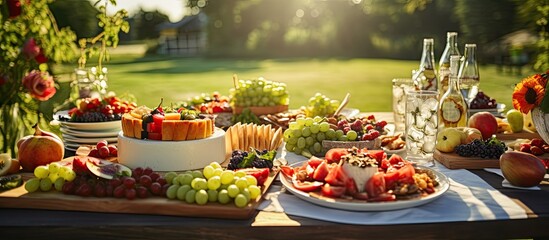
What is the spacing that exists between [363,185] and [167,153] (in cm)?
83

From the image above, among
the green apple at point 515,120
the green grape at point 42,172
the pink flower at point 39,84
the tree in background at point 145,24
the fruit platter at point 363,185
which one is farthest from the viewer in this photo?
the tree in background at point 145,24

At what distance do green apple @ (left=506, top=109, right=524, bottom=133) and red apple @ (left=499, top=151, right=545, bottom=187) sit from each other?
101 cm

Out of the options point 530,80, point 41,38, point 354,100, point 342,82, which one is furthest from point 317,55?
point 530,80

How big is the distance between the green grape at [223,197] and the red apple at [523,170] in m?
1.05

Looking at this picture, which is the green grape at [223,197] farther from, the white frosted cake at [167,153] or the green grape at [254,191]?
the white frosted cake at [167,153]

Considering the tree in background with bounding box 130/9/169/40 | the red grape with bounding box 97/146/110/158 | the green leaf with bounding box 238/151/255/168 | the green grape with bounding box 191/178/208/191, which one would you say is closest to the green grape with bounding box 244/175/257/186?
the green grape with bounding box 191/178/208/191

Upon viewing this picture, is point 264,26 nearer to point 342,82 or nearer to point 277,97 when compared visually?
point 342,82

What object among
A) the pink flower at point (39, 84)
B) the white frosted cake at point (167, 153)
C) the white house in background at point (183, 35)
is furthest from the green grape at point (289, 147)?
the white house in background at point (183, 35)

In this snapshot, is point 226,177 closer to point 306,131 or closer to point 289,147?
point 306,131

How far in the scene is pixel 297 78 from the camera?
20047 millimetres

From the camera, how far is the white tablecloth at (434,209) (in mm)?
1862

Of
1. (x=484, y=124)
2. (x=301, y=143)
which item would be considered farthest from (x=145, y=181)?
(x=484, y=124)

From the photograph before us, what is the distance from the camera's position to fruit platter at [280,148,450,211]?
1912 millimetres

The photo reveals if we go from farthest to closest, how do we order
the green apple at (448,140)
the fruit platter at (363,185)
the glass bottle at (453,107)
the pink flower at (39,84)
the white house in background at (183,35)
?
1. the white house in background at (183,35)
2. the pink flower at (39,84)
3. the glass bottle at (453,107)
4. the green apple at (448,140)
5. the fruit platter at (363,185)
